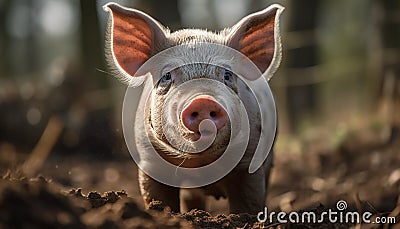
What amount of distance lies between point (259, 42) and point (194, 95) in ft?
3.76

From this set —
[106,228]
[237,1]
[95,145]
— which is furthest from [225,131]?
[237,1]

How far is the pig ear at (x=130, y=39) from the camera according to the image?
16.2 feet

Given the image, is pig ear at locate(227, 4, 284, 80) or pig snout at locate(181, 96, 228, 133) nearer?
pig snout at locate(181, 96, 228, 133)

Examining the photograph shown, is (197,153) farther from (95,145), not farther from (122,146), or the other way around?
(95,145)

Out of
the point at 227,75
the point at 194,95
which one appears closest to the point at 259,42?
the point at 227,75

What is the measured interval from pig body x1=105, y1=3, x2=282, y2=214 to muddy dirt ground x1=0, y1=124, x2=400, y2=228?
1.50 ft

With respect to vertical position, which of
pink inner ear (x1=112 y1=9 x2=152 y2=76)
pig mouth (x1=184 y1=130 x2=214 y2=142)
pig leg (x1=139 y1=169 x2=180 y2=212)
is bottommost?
pig leg (x1=139 y1=169 x2=180 y2=212)

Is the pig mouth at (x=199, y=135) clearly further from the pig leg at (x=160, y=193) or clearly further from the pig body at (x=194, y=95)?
the pig leg at (x=160, y=193)

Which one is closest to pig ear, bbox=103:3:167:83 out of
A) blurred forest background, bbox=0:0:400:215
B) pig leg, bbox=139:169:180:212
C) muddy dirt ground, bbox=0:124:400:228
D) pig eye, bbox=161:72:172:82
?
pig eye, bbox=161:72:172:82

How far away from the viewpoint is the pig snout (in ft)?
12.8

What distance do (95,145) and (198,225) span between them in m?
8.40
